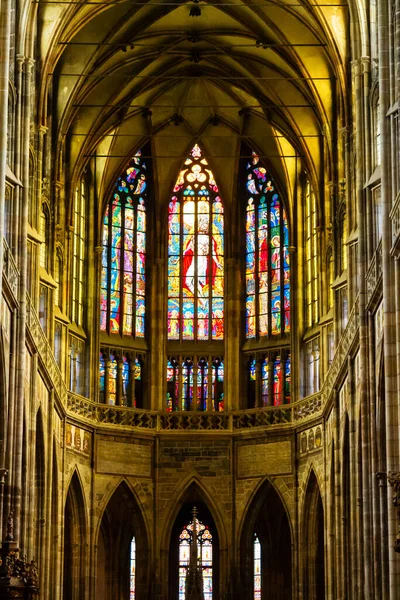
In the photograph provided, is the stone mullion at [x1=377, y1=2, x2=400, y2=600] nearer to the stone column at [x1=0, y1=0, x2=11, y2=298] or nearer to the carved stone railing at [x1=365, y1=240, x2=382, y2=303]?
the carved stone railing at [x1=365, y1=240, x2=382, y2=303]

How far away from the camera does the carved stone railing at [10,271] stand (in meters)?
37.9

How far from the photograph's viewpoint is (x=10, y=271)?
3884cm

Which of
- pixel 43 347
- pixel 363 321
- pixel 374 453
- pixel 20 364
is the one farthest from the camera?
pixel 43 347

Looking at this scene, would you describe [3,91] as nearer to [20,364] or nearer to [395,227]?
[20,364]

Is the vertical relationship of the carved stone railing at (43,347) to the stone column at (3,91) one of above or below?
below

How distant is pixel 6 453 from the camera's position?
127 feet

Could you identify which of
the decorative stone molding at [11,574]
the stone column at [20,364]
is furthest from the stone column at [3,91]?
the decorative stone molding at [11,574]

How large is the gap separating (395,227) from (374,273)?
4.59 metres

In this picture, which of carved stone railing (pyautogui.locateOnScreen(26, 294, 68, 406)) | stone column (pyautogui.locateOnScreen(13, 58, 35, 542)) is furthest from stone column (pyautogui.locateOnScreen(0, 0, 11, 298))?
carved stone railing (pyautogui.locateOnScreen(26, 294, 68, 406))

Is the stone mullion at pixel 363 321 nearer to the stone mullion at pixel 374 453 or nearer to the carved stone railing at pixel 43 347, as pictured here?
the stone mullion at pixel 374 453

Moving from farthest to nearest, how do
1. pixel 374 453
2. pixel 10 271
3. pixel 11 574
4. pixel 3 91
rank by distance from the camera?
pixel 374 453, pixel 10 271, pixel 3 91, pixel 11 574

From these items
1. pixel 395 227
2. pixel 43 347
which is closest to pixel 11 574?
pixel 395 227

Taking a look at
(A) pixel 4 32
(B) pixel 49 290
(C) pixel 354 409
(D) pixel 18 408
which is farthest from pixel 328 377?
(A) pixel 4 32

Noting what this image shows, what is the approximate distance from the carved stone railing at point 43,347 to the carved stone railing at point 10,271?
2.09 metres
